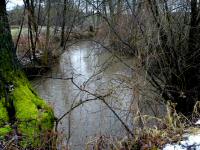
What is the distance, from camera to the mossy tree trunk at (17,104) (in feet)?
20.3

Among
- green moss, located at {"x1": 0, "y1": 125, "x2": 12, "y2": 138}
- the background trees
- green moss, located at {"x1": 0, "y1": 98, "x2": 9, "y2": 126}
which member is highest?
the background trees

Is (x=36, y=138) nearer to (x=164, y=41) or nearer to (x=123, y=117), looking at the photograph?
(x=123, y=117)

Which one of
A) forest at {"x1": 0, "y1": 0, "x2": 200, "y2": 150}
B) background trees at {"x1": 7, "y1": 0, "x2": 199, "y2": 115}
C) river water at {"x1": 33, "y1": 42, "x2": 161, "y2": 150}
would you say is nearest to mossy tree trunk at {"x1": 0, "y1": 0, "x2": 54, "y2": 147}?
forest at {"x1": 0, "y1": 0, "x2": 200, "y2": 150}

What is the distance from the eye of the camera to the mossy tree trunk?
20.3ft

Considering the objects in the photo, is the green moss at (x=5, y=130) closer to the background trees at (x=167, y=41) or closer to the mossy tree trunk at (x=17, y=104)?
the mossy tree trunk at (x=17, y=104)

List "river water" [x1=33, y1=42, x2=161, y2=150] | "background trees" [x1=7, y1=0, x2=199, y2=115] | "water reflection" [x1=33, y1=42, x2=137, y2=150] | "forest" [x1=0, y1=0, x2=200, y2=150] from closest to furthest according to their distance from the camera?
"forest" [x1=0, y1=0, x2=200, y2=150], "river water" [x1=33, y1=42, x2=161, y2=150], "water reflection" [x1=33, y1=42, x2=137, y2=150], "background trees" [x1=7, y1=0, x2=199, y2=115]

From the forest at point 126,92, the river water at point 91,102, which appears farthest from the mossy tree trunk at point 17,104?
the river water at point 91,102

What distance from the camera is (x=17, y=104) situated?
22.9 ft

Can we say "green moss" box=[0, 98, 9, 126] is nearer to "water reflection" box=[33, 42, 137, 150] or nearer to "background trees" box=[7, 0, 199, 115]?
"water reflection" box=[33, 42, 137, 150]

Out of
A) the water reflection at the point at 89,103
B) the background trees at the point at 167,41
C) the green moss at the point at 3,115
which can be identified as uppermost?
the background trees at the point at 167,41

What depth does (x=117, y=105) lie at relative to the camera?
9.23 m

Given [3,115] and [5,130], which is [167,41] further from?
[5,130]

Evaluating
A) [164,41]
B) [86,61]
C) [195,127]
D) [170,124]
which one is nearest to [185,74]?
[164,41]

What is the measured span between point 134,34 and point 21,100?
3.13 meters
